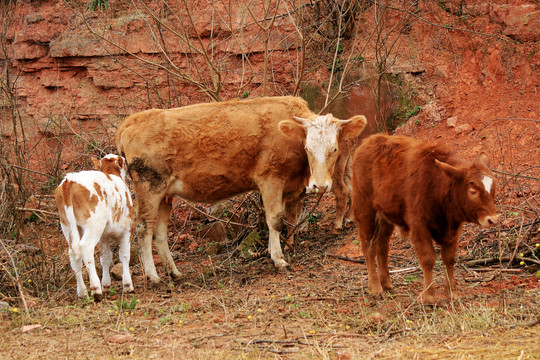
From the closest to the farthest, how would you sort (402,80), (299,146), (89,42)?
1. (299,146)
2. (402,80)
3. (89,42)

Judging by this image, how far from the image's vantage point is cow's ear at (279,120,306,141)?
9203mm

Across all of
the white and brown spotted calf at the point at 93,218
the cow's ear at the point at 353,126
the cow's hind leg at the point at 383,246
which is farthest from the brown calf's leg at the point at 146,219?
the cow's hind leg at the point at 383,246

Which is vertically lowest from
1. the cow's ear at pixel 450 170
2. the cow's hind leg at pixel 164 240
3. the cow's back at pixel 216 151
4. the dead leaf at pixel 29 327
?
the cow's hind leg at pixel 164 240

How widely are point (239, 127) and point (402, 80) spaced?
5.74 metres

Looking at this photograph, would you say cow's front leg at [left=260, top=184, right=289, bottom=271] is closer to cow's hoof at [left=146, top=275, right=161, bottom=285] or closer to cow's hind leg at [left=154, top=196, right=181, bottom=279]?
cow's hind leg at [left=154, top=196, right=181, bottom=279]

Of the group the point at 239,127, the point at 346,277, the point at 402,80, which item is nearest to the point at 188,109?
the point at 239,127

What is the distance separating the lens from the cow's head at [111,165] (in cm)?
930

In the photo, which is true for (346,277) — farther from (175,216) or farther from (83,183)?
(175,216)

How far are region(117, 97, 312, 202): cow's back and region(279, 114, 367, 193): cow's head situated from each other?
351 mm

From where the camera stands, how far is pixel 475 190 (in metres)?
6.07

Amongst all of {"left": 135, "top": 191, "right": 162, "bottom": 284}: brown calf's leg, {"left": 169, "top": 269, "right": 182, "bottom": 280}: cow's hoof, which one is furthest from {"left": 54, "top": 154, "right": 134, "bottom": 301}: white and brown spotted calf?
{"left": 169, "top": 269, "right": 182, "bottom": 280}: cow's hoof

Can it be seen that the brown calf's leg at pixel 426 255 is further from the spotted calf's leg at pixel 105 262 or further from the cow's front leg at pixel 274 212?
the spotted calf's leg at pixel 105 262

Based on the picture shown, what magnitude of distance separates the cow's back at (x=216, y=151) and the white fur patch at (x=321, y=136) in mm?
458

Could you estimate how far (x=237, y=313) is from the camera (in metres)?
6.89
